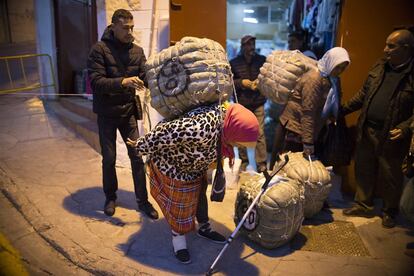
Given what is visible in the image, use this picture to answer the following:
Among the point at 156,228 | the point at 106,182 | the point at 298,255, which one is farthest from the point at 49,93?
the point at 298,255

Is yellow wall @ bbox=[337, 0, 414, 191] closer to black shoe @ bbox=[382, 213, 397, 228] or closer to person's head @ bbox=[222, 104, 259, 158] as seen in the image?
black shoe @ bbox=[382, 213, 397, 228]

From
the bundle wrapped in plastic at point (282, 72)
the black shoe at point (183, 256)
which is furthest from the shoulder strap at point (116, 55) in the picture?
the black shoe at point (183, 256)

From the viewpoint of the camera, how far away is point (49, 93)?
8406 mm

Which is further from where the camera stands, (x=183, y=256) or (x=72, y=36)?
(x=72, y=36)

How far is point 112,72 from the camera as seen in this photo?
3.62 m

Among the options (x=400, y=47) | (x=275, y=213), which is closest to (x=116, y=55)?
(x=275, y=213)

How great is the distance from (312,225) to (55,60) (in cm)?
682

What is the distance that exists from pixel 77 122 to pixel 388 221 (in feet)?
17.9

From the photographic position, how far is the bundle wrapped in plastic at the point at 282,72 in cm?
396

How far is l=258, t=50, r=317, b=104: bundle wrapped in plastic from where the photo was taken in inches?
156

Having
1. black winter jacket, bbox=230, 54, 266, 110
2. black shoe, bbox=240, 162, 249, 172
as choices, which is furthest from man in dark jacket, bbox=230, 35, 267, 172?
black shoe, bbox=240, 162, 249, 172

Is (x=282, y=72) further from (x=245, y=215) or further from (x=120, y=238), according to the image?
(x=120, y=238)

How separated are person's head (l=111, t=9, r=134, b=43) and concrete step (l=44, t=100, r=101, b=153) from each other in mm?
2835

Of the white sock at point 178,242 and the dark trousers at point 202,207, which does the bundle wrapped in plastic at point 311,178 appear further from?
the white sock at point 178,242
